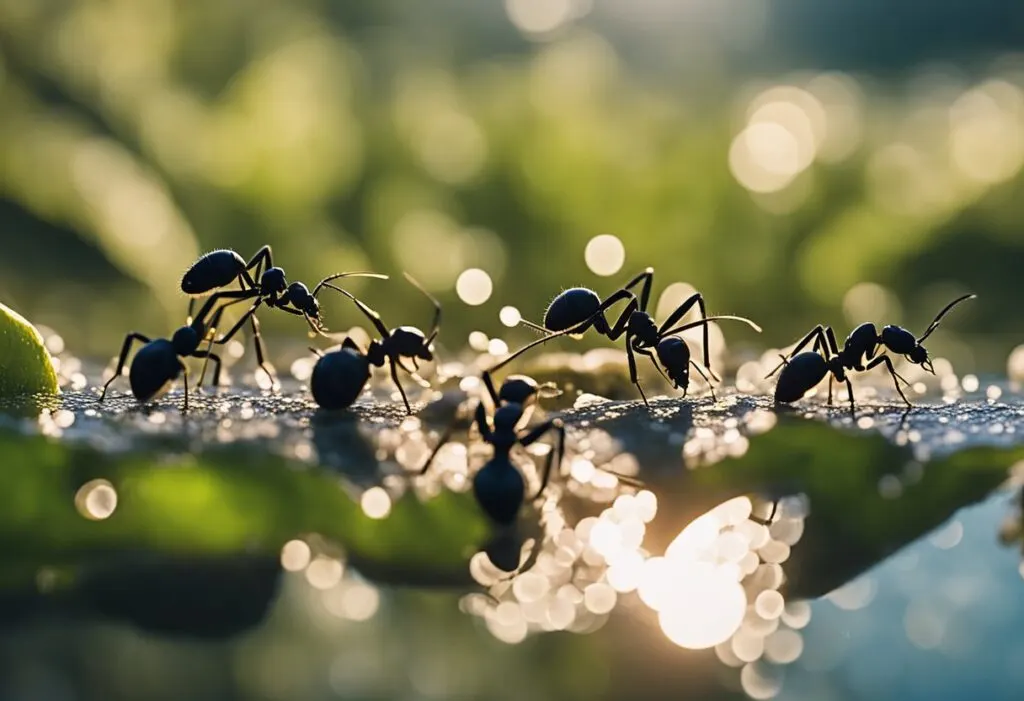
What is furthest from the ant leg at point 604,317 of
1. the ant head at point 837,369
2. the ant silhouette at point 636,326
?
the ant head at point 837,369

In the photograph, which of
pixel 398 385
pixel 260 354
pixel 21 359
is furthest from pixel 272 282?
pixel 21 359

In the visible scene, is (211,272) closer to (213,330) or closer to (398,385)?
(213,330)

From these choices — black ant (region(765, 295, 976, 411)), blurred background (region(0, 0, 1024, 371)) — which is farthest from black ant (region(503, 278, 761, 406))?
blurred background (region(0, 0, 1024, 371))

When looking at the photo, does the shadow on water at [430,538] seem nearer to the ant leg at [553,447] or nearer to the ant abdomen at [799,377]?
the ant leg at [553,447]

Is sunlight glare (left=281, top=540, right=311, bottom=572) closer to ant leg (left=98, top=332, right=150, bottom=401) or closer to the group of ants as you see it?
the group of ants

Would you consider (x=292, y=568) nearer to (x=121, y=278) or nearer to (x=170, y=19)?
(x=121, y=278)

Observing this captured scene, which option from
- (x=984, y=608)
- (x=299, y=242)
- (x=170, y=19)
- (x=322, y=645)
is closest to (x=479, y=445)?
(x=322, y=645)
